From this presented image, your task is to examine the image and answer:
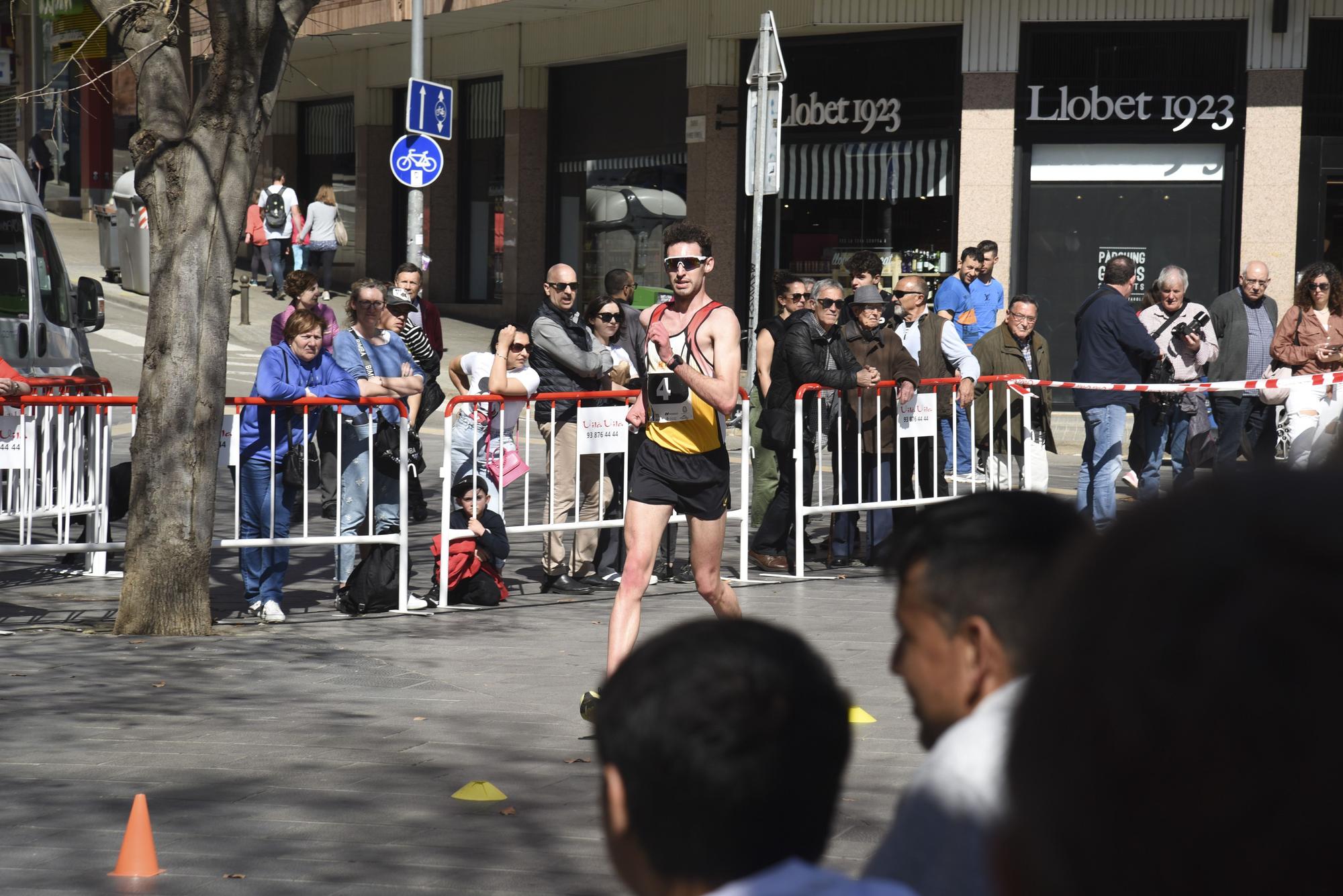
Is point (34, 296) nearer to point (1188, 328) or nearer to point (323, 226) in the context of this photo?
point (1188, 328)

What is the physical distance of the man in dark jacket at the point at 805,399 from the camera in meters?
10.4

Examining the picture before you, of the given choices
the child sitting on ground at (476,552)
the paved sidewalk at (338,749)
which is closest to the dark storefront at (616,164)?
the child sitting on ground at (476,552)

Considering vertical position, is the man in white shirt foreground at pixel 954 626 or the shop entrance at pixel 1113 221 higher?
the shop entrance at pixel 1113 221

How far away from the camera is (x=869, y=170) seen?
65.8ft

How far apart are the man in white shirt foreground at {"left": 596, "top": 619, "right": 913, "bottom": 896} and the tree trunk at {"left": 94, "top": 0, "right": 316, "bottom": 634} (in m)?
6.63

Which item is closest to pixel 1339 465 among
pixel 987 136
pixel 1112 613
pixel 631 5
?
pixel 1112 613

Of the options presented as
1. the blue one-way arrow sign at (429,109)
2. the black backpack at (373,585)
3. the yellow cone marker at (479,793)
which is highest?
the blue one-way arrow sign at (429,109)

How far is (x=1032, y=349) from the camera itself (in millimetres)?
12297

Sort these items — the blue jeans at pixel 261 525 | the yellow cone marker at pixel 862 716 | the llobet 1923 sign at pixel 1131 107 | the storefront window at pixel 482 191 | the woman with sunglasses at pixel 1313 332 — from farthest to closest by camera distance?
the storefront window at pixel 482 191, the llobet 1923 sign at pixel 1131 107, the woman with sunglasses at pixel 1313 332, the blue jeans at pixel 261 525, the yellow cone marker at pixel 862 716

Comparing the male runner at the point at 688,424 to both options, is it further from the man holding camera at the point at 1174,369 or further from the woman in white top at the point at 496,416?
the man holding camera at the point at 1174,369

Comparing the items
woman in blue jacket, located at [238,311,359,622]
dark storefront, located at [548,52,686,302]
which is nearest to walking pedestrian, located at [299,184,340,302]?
dark storefront, located at [548,52,686,302]

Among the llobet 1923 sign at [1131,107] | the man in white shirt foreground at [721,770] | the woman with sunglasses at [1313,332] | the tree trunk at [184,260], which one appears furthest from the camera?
the llobet 1923 sign at [1131,107]

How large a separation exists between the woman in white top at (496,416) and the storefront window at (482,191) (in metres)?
16.6

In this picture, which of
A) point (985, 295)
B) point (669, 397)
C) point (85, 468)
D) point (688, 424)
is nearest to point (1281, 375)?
point (985, 295)
